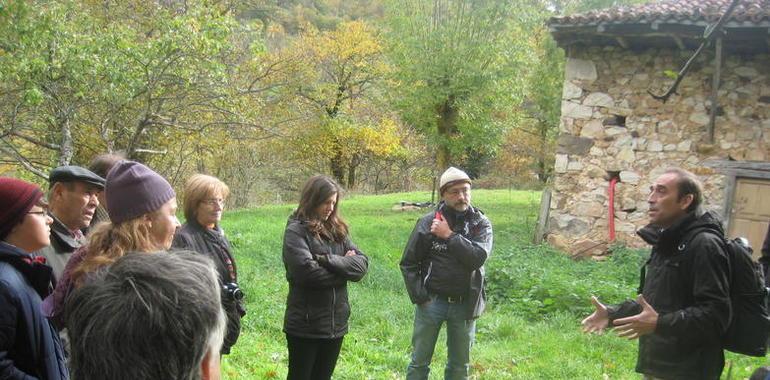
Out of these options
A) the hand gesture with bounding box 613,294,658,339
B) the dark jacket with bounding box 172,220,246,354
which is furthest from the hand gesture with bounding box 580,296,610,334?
the dark jacket with bounding box 172,220,246,354

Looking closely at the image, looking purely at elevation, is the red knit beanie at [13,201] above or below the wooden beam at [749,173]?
below

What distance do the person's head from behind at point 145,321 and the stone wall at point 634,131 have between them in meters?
8.81

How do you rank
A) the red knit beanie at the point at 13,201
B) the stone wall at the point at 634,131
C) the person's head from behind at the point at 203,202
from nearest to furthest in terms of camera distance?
the red knit beanie at the point at 13,201 < the person's head from behind at the point at 203,202 < the stone wall at the point at 634,131

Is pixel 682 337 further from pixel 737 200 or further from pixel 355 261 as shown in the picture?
pixel 737 200

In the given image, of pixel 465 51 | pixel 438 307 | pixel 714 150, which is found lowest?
pixel 438 307

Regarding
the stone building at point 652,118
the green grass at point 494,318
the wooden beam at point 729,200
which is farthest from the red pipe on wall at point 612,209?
the wooden beam at point 729,200

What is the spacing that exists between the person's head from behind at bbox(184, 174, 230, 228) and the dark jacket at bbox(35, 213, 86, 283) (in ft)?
1.82

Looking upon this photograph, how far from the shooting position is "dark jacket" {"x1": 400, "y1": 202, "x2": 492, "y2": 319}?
386 centimetres

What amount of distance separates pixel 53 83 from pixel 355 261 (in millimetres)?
5139

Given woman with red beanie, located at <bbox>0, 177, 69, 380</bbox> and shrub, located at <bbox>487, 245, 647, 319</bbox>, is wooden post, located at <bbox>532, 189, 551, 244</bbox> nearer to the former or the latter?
shrub, located at <bbox>487, 245, 647, 319</bbox>

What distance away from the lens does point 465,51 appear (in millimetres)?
13695

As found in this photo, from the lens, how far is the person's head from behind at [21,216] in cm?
209

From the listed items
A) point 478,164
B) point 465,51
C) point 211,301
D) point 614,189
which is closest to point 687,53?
point 614,189

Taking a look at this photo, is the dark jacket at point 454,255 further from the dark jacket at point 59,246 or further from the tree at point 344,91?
the tree at point 344,91
